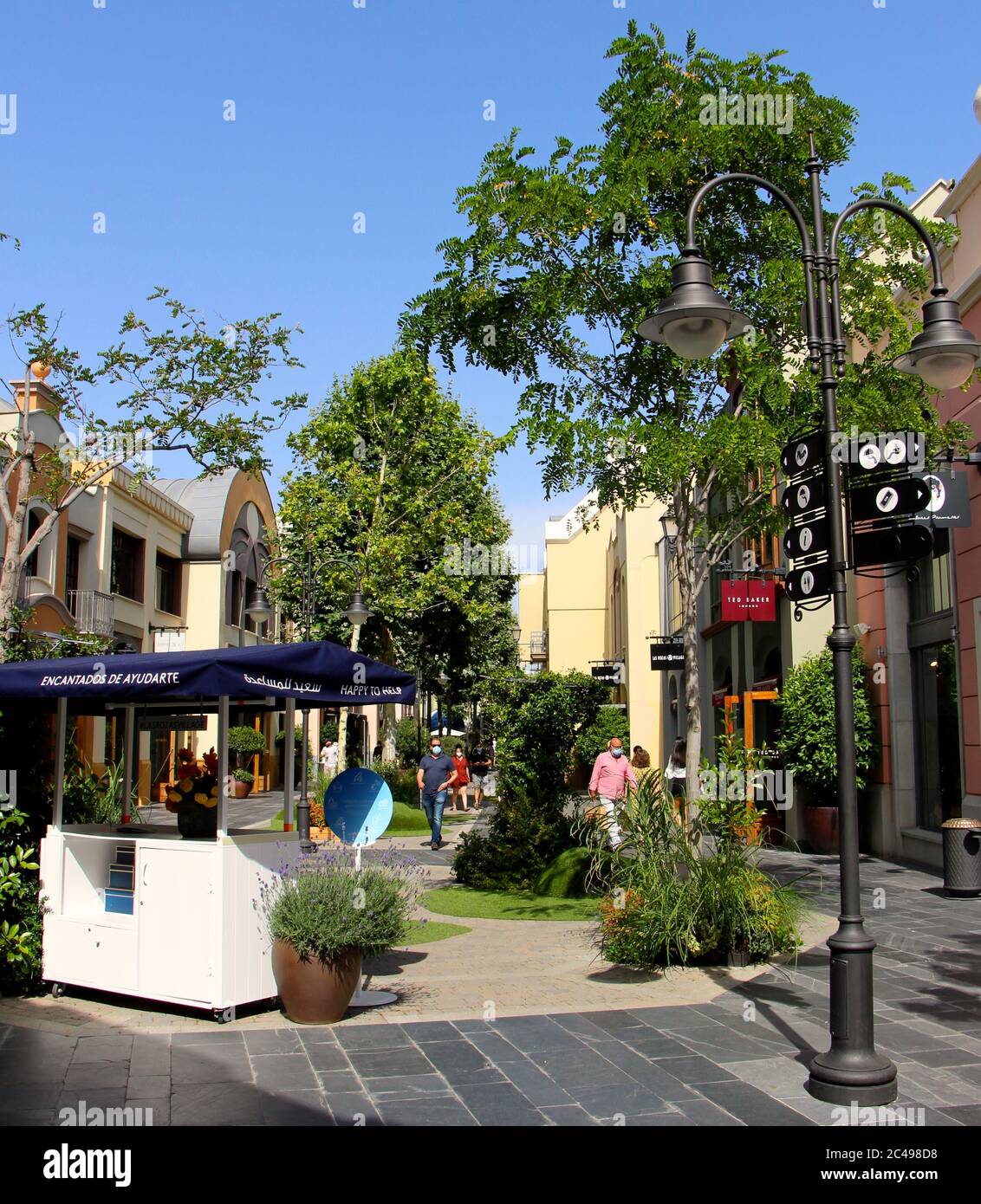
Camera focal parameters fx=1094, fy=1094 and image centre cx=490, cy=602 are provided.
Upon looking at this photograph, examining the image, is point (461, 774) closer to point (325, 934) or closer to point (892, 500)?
point (325, 934)

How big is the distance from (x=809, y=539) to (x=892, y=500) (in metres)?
1.46

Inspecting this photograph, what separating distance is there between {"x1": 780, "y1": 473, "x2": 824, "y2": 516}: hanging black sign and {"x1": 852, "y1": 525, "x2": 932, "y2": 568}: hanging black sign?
54cm

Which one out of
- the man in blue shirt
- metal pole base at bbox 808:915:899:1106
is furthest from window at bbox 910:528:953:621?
Result: metal pole base at bbox 808:915:899:1106

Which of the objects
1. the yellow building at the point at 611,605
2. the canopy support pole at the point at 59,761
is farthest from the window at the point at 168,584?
the canopy support pole at the point at 59,761

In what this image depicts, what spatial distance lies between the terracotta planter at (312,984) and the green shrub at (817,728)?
1177cm

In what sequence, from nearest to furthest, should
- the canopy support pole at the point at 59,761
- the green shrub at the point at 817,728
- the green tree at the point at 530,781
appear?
the canopy support pole at the point at 59,761 < the green tree at the point at 530,781 < the green shrub at the point at 817,728

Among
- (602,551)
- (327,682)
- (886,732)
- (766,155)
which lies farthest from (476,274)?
(602,551)

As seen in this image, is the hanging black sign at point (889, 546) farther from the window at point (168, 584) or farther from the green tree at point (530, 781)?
the window at point (168, 584)

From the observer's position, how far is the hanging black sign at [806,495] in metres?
6.59

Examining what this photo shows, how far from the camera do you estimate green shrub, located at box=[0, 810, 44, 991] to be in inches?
310

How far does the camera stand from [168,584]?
3856 centimetres

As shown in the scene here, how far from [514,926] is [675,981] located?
317 cm

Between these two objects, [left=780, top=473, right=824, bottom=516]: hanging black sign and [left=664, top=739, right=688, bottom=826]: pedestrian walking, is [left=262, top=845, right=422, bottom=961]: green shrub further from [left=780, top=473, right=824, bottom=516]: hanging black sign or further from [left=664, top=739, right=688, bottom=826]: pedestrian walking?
[left=664, top=739, right=688, bottom=826]: pedestrian walking

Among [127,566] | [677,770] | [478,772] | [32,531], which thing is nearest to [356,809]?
[677,770]
